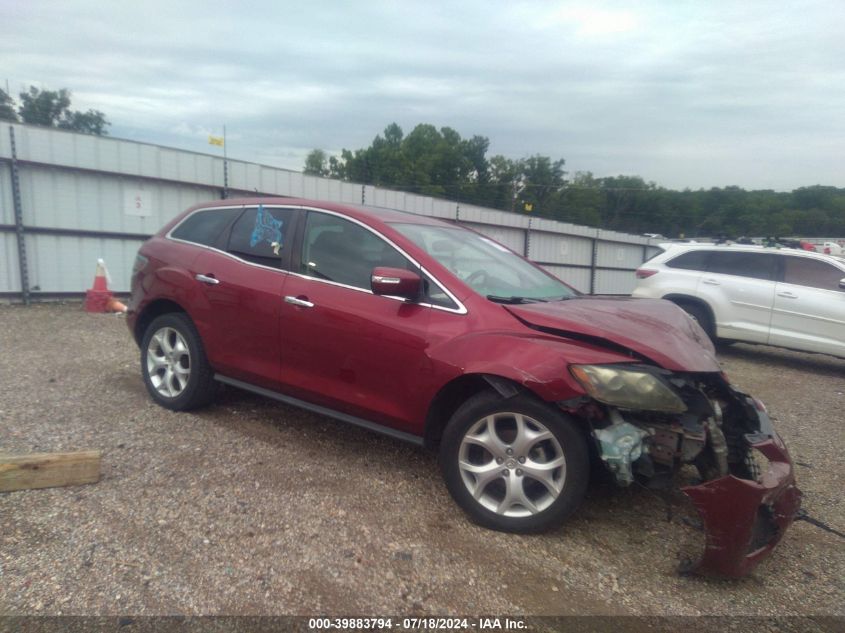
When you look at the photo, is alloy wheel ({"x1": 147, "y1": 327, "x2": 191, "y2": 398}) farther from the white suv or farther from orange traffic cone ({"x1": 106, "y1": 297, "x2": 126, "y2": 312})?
the white suv

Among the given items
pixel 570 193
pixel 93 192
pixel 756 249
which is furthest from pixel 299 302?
pixel 570 193

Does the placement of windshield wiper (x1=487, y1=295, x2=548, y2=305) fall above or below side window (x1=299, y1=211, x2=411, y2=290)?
below

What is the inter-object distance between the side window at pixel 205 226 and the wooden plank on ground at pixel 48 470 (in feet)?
6.04

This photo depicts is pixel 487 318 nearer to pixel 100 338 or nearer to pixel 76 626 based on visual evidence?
pixel 76 626

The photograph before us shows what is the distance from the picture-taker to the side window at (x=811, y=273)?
796cm

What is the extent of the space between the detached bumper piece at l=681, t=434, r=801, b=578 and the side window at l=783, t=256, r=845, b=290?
642cm

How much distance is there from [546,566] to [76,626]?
1.98 meters

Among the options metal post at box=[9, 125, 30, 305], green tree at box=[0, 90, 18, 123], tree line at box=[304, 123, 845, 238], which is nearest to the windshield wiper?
metal post at box=[9, 125, 30, 305]

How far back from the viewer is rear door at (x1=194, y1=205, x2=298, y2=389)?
13.1ft

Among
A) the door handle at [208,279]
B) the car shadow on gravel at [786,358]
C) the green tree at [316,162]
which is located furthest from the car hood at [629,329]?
the green tree at [316,162]

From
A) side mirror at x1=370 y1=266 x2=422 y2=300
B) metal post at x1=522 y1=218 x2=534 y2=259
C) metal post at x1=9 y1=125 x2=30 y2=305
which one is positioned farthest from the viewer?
metal post at x1=522 y1=218 x2=534 y2=259

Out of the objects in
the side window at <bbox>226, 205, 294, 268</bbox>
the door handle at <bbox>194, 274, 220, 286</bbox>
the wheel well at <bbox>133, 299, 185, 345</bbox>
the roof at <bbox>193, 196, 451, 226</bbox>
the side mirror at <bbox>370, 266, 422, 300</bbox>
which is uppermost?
the roof at <bbox>193, 196, 451, 226</bbox>

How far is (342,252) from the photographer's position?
12.7 ft

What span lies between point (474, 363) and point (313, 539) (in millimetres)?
1183
